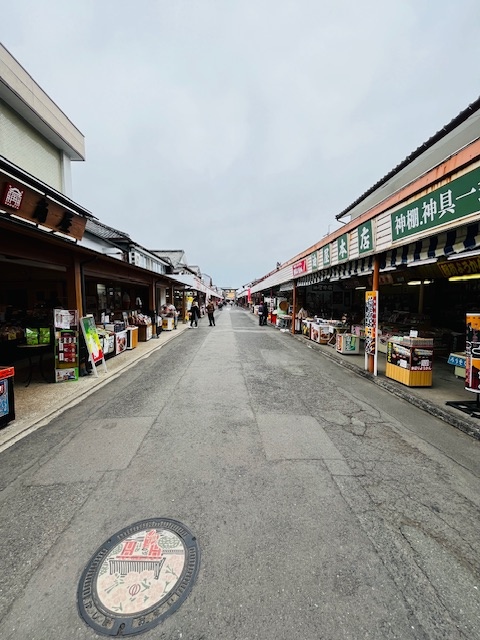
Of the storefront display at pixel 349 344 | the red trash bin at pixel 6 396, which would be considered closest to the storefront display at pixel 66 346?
the red trash bin at pixel 6 396

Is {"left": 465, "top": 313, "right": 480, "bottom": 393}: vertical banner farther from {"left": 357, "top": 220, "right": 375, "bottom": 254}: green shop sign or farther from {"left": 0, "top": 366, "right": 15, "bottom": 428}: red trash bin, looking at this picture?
{"left": 0, "top": 366, "right": 15, "bottom": 428}: red trash bin

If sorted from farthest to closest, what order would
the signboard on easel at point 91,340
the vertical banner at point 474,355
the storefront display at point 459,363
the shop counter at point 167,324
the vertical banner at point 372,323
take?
the shop counter at point 167,324 → the vertical banner at point 372,323 → the signboard on easel at point 91,340 → the storefront display at point 459,363 → the vertical banner at point 474,355

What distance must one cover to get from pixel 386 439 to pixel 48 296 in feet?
50.8

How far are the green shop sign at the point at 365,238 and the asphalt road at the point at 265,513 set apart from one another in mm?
4182

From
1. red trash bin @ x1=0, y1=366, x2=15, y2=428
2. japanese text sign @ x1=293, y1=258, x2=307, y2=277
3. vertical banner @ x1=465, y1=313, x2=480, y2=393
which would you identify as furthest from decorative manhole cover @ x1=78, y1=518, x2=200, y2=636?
japanese text sign @ x1=293, y1=258, x2=307, y2=277

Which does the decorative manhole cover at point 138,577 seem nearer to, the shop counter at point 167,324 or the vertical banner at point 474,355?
the vertical banner at point 474,355

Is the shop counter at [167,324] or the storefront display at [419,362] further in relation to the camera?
the shop counter at [167,324]

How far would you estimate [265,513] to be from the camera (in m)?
2.59

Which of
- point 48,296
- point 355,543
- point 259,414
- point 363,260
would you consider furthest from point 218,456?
point 48,296

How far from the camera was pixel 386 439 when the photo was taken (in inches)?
161

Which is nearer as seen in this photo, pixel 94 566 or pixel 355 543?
pixel 94 566

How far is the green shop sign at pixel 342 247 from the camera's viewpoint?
8688mm

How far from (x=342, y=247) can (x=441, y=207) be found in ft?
14.5

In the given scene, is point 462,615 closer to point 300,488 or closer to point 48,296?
point 300,488
